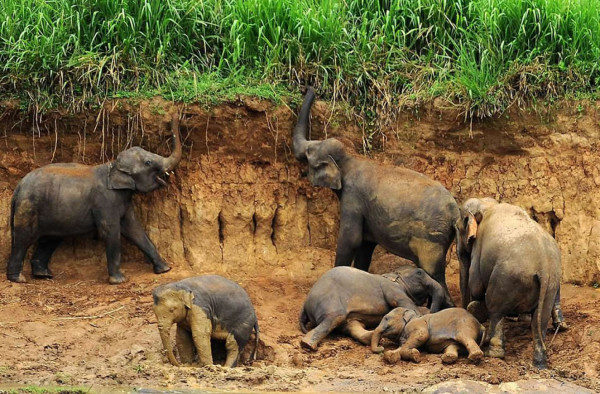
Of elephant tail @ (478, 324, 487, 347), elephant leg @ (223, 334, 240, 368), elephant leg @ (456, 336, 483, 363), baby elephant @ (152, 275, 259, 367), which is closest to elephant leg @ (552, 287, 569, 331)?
elephant tail @ (478, 324, 487, 347)

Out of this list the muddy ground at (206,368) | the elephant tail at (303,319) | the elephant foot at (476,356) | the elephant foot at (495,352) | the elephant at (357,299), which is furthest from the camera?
the elephant tail at (303,319)

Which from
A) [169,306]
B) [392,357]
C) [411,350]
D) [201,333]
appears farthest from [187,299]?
[411,350]

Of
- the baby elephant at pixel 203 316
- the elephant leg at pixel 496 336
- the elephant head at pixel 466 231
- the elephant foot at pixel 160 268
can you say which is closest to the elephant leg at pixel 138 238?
the elephant foot at pixel 160 268

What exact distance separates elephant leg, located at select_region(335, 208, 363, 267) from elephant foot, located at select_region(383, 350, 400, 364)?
5.73ft

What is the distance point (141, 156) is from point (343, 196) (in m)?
1.84

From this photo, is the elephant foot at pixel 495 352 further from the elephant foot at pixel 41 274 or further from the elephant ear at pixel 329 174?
the elephant foot at pixel 41 274

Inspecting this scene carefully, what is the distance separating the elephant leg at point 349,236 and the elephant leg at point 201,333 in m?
2.16

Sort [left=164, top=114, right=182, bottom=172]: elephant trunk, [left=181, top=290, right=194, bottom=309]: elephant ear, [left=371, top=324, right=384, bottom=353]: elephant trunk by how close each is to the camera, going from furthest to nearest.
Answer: [left=164, top=114, right=182, bottom=172]: elephant trunk
[left=371, top=324, right=384, bottom=353]: elephant trunk
[left=181, top=290, right=194, bottom=309]: elephant ear

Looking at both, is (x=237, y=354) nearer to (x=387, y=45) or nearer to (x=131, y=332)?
(x=131, y=332)

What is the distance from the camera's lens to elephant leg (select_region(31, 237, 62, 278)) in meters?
11.8

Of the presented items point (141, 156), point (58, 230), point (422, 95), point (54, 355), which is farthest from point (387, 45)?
point (54, 355)

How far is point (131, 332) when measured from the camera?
409 inches

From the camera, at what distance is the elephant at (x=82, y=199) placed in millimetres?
11539

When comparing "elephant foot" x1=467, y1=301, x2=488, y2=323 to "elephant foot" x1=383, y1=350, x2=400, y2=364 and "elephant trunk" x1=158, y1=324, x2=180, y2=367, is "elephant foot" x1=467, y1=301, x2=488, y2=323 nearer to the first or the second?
"elephant foot" x1=383, y1=350, x2=400, y2=364
